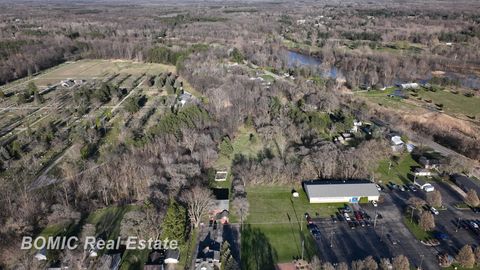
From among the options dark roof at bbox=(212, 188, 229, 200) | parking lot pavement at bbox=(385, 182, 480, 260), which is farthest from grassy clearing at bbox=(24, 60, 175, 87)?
parking lot pavement at bbox=(385, 182, 480, 260)

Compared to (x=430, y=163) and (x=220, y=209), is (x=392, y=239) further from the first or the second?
(x=430, y=163)

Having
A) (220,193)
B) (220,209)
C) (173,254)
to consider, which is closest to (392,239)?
(220,209)

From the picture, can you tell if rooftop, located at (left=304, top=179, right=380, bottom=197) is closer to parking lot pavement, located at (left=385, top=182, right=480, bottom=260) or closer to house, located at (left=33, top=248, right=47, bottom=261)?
parking lot pavement, located at (left=385, top=182, right=480, bottom=260)

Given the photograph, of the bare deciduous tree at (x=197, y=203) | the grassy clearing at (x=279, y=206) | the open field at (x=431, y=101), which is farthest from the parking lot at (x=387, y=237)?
the open field at (x=431, y=101)

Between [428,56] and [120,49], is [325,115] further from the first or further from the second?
[120,49]

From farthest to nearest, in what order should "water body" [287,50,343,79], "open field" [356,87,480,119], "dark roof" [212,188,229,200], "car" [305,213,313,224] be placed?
"water body" [287,50,343,79] → "open field" [356,87,480,119] → "dark roof" [212,188,229,200] → "car" [305,213,313,224]

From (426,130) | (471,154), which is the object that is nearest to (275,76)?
(426,130)
